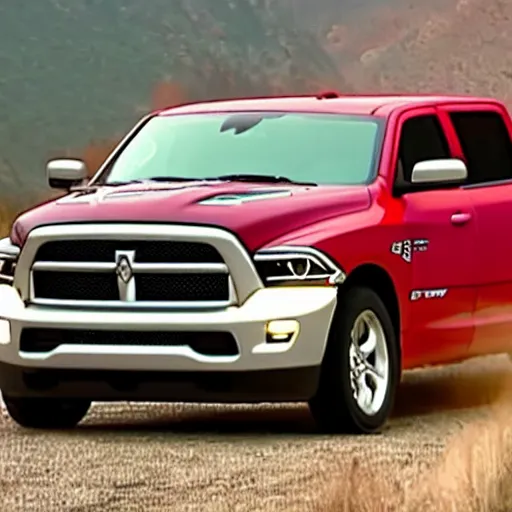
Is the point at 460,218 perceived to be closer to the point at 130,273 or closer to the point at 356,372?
the point at 356,372

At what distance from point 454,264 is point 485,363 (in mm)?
3661

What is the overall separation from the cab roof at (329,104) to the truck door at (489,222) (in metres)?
0.24

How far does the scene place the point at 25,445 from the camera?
1201 centimetres

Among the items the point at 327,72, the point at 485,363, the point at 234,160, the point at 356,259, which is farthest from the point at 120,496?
the point at 327,72

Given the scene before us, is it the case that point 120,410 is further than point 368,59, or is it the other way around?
point 368,59

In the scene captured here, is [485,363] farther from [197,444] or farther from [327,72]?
[327,72]

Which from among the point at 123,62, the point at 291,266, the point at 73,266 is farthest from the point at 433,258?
the point at 123,62

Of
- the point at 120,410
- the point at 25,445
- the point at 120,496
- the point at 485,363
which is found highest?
the point at 120,496

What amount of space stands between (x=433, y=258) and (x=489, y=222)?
0.76 metres

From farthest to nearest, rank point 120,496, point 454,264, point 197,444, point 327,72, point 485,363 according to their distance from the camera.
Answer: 1. point 327,72
2. point 485,363
3. point 454,264
4. point 197,444
5. point 120,496

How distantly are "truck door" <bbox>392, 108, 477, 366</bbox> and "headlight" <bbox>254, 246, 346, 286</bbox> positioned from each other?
2.77 ft

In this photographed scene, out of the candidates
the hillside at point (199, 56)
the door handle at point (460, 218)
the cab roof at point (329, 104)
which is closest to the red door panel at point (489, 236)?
the door handle at point (460, 218)

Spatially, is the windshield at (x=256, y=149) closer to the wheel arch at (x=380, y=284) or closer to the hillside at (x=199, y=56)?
the wheel arch at (x=380, y=284)

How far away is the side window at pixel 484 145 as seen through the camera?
14.3 metres
